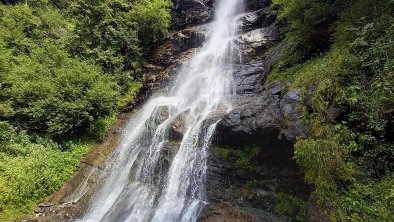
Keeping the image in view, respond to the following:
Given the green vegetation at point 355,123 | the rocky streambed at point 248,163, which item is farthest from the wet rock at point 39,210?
the green vegetation at point 355,123

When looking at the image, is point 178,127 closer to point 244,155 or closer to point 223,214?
point 244,155

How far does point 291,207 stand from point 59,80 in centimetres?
1199

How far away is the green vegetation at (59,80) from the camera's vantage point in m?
10.9

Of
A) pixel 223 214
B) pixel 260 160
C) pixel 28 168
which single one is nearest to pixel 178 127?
pixel 260 160

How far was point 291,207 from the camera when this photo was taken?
7.05 m

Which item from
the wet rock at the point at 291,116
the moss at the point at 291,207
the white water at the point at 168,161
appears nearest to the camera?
the moss at the point at 291,207

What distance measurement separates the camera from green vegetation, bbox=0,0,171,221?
1091 centimetres

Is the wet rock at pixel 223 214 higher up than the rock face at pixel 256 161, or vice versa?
the rock face at pixel 256 161

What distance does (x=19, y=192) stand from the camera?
9.91 metres

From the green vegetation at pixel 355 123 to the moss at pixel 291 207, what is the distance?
92cm

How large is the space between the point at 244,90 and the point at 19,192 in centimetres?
988

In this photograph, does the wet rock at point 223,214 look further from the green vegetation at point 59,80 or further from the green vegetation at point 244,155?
the green vegetation at point 59,80

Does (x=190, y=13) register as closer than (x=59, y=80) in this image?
No

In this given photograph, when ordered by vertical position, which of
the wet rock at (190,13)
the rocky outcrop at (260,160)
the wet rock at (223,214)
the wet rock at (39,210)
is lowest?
the wet rock at (39,210)
